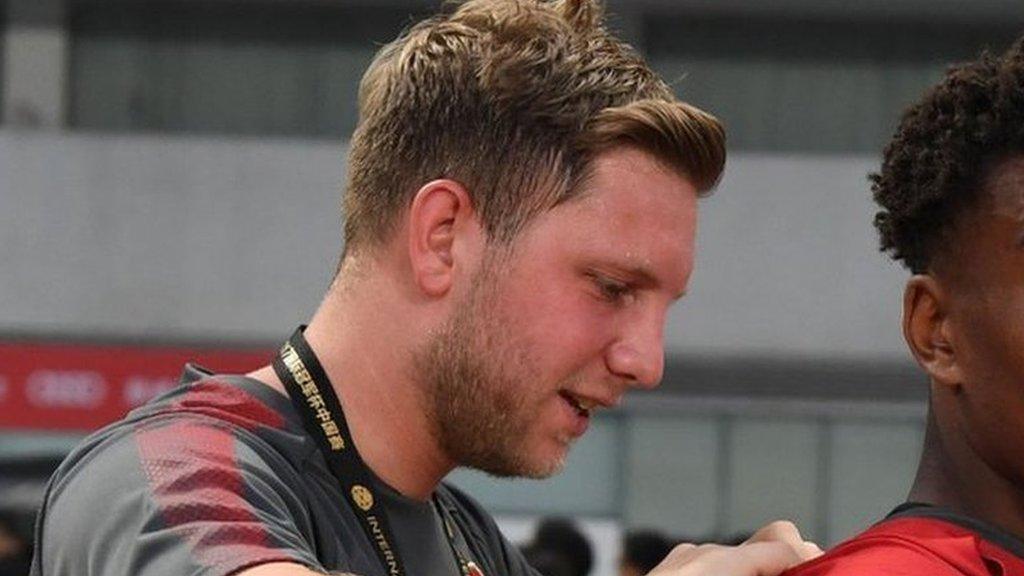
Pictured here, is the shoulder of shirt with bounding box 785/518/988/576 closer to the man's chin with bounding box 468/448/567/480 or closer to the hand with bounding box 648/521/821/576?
the hand with bounding box 648/521/821/576

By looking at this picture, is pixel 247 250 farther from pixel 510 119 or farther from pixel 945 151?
pixel 945 151

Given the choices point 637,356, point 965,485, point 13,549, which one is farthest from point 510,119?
point 13,549

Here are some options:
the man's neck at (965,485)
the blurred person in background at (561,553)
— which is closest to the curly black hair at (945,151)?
the man's neck at (965,485)

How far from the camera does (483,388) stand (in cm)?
280

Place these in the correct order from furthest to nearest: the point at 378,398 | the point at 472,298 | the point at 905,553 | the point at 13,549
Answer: the point at 13,549
the point at 378,398
the point at 472,298
the point at 905,553

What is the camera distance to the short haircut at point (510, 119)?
282 centimetres

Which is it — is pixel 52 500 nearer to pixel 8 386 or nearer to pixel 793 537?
pixel 793 537

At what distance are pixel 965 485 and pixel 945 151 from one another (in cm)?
39

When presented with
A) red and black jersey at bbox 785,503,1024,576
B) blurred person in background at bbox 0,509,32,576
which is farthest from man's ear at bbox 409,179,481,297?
blurred person in background at bbox 0,509,32,576

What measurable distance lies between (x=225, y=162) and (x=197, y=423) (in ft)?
45.1

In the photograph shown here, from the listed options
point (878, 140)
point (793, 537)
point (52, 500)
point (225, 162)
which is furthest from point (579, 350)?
point (878, 140)

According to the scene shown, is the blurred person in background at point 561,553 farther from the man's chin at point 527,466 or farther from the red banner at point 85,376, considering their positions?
the red banner at point 85,376

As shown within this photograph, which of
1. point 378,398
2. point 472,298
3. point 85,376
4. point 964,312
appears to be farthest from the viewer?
point 85,376

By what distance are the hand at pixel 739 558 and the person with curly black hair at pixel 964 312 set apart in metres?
0.08
